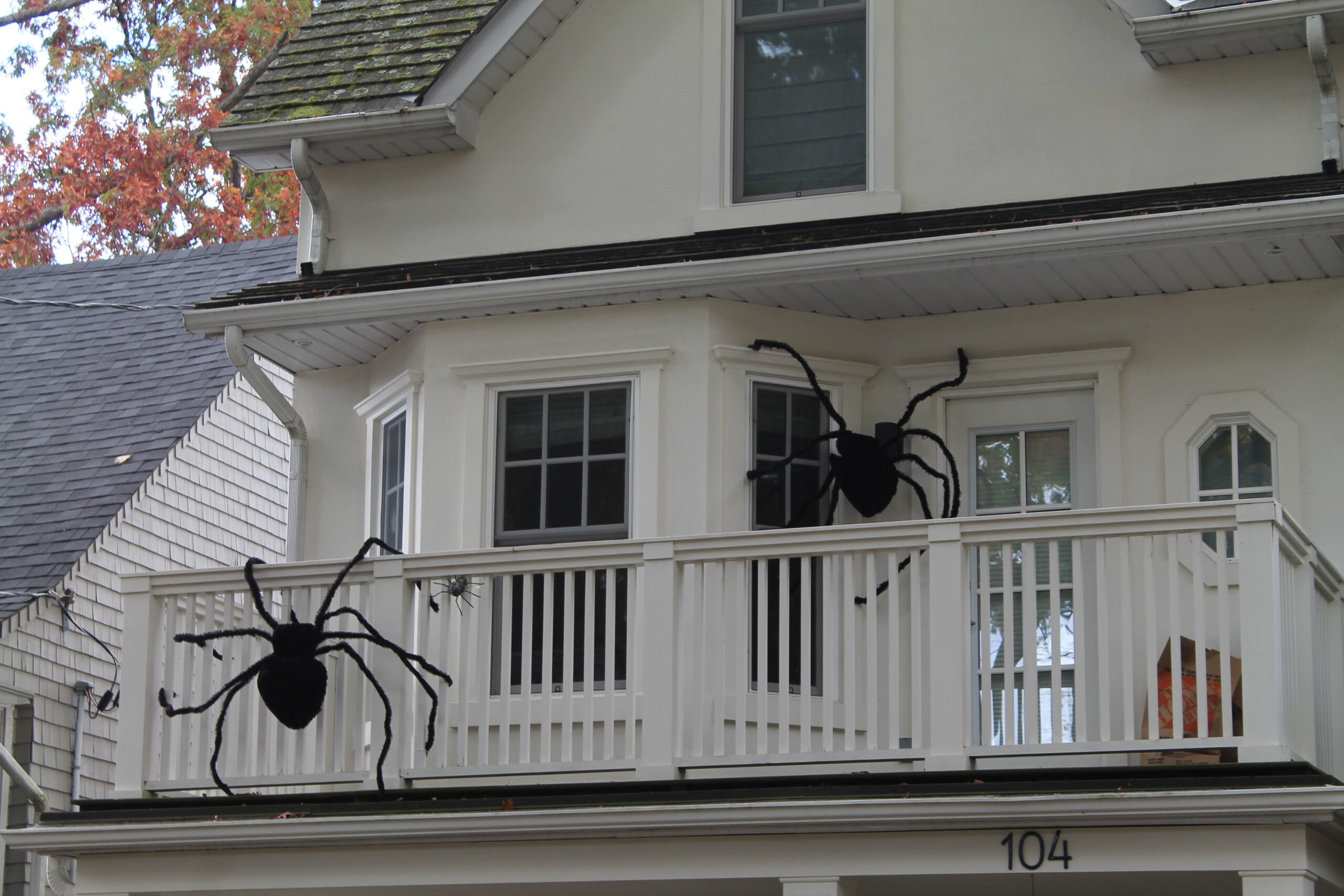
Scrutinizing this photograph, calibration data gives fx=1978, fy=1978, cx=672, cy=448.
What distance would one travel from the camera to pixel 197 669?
10703 mm

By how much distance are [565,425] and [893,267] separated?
1904mm

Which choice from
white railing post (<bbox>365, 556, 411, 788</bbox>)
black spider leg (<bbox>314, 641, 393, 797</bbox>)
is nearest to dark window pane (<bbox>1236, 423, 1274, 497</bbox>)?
white railing post (<bbox>365, 556, 411, 788</bbox>)

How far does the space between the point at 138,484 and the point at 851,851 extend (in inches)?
306

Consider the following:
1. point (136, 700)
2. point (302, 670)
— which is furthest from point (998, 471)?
point (136, 700)

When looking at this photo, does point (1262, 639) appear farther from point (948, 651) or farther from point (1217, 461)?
point (1217, 461)

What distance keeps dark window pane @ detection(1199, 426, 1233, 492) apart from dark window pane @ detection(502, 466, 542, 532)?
10.8ft

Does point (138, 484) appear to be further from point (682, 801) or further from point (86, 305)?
point (682, 801)

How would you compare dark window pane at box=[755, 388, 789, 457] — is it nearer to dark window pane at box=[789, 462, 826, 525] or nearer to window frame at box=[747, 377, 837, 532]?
window frame at box=[747, 377, 837, 532]

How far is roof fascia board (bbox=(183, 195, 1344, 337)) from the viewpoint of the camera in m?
8.87

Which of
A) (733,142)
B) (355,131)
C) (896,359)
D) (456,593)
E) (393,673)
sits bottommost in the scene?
(393,673)

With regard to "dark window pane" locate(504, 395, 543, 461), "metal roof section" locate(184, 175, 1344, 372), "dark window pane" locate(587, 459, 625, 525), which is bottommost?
"dark window pane" locate(587, 459, 625, 525)

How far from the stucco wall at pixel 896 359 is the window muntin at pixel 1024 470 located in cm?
34

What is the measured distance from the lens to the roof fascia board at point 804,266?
29.1ft

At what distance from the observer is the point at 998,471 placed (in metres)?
9.91
